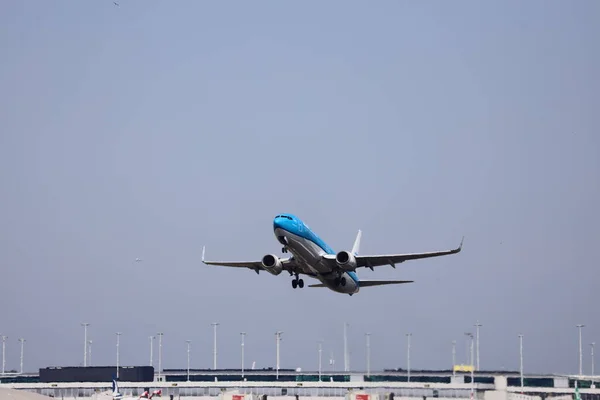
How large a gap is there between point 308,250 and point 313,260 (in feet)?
7.21

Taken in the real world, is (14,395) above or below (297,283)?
below

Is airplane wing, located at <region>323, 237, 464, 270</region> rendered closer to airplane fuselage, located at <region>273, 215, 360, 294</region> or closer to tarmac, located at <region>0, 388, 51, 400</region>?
airplane fuselage, located at <region>273, 215, 360, 294</region>

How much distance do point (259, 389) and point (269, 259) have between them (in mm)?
93132

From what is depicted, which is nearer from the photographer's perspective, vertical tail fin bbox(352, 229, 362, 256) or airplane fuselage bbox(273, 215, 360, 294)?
airplane fuselage bbox(273, 215, 360, 294)

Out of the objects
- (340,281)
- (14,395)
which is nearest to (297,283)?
(340,281)

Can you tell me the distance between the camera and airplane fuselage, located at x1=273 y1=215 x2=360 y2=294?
9406cm

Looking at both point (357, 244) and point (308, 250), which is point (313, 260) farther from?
point (357, 244)

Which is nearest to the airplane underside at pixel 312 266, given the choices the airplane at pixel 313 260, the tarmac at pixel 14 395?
the airplane at pixel 313 260

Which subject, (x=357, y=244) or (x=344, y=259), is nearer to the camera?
(x=344, y=259)

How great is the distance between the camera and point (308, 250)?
9694 centimetres

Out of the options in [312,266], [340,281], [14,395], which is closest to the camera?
[312,266]

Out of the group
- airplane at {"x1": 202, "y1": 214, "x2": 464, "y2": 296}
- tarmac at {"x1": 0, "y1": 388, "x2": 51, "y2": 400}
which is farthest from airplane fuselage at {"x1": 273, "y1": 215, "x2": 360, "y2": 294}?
tarmac at {"x1": 0, "y1": 388, "x2": 51, "y2": 400}

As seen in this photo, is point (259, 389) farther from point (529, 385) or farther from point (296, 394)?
point (529, 385)

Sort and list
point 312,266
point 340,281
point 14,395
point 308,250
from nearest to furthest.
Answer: point 308,250 < point 312,266 < point 340,281 < point 14,395
